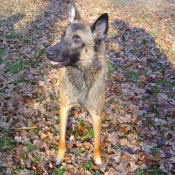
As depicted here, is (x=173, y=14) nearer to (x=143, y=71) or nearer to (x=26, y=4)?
(x=143, y=71)

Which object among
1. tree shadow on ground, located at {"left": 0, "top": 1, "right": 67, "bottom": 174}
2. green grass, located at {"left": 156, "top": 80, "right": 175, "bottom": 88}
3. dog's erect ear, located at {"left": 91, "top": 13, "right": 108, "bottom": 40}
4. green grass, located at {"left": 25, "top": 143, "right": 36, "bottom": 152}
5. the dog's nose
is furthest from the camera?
green grass, located at {"left": 156, "top": 80, "right": 175, "bottom": 88}

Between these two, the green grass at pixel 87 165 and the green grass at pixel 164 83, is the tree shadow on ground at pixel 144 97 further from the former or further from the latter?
the green grass at pixel 87 165

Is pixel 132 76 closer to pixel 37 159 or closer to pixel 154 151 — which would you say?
pixel 154 151

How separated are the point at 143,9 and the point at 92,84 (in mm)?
10719

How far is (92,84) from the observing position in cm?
324

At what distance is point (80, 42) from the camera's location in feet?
9.84

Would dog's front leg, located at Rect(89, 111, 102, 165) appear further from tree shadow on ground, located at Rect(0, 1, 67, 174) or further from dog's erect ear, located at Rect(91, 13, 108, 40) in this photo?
dog's erect ear, located at Rect(91, 13, 108, 40)

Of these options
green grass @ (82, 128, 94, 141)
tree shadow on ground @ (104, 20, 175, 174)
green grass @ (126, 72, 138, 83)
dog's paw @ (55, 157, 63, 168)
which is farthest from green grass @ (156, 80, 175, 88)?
dog's paw @ (55, 157, 63, 168)

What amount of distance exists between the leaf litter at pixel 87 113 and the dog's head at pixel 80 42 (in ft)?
4.96

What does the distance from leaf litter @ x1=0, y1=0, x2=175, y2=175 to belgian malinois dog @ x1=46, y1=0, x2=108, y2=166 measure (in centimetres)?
32

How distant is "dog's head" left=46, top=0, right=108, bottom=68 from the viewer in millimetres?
2924

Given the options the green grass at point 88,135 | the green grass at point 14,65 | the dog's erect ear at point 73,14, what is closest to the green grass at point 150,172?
the green grass at point 88,135

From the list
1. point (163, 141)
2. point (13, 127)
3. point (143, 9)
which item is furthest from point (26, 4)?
point (163, 141)

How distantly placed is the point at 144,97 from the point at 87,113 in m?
1.52
